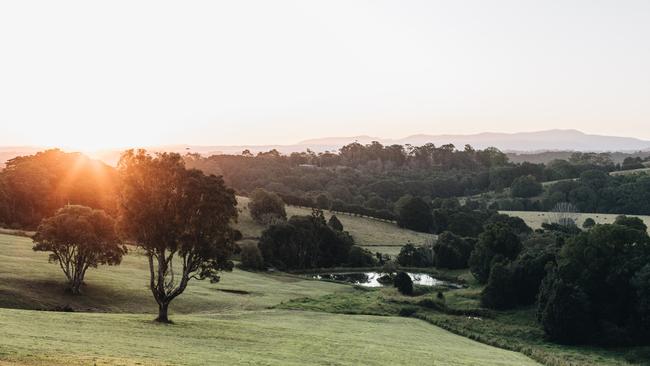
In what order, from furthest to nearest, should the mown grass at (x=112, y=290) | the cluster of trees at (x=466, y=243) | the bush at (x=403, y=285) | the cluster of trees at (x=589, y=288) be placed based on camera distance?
1. the cluster of trees at (x=466, y=243)
2. the bush at (x=403, y=285)
3. the cluster of trees at (x=589, y=288)
4. the mown grass at (x=112, y=290)

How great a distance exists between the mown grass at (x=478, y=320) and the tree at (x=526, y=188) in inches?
4713

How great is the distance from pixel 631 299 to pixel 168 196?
42.6 metres

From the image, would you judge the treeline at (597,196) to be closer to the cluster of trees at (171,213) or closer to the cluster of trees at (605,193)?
the cluster of trees at (605,193)

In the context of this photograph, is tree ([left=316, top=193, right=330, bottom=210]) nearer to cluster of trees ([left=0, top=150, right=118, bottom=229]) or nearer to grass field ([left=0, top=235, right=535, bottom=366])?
cluster of trees ([left=0, top=150, right=118, bottom=229])

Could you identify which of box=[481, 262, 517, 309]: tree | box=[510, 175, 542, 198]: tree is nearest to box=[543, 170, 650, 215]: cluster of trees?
box=[510, 175, 542, 198]: tree

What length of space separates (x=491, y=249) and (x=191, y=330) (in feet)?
195

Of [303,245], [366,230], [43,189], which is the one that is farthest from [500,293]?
[43,189]

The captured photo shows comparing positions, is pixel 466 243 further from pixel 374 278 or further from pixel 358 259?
pixel 374 278

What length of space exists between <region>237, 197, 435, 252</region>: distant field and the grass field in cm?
5373

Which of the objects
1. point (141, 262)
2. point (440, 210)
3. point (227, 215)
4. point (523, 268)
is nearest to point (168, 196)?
point (227, 215)

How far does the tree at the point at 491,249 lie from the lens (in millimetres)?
81500

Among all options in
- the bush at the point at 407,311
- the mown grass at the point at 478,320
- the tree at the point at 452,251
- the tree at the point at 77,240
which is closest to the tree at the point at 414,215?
the tree at the point at 452,251

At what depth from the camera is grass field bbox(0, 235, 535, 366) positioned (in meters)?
23.6

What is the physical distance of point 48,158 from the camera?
4432 inches
